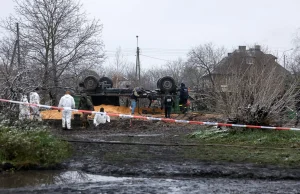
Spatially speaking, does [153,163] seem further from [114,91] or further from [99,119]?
[114,91]

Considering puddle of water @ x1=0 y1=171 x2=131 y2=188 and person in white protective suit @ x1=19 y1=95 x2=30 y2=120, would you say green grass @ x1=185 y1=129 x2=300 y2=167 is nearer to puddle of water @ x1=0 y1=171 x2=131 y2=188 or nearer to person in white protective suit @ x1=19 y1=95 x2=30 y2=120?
puddle of water @ x1=0 y1=171 x2=131 y2=188

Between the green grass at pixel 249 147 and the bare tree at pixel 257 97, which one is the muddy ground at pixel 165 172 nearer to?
the green grass at pixel 249 147

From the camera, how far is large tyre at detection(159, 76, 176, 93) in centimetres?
2457

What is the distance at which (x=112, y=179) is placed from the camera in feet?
26.0

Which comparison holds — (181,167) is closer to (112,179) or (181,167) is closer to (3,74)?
(112,179)

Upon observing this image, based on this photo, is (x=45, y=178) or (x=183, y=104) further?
(x=183, y=104)

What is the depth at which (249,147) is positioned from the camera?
1115cm

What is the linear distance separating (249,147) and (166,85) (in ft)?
45.3

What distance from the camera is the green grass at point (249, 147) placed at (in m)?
9.56

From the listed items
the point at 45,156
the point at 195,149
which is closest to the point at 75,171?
the point at 45,156

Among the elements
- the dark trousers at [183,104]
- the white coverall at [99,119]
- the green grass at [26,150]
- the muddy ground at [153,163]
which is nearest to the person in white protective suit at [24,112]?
the muddy ground at [153,163]

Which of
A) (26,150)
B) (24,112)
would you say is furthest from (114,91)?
(26,150)

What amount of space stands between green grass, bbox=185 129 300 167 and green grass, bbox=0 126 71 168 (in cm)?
314

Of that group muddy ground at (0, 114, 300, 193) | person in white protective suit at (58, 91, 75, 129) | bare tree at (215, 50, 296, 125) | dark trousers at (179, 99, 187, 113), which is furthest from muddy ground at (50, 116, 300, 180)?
dark trousers at (179, 99, 187, 113)
